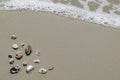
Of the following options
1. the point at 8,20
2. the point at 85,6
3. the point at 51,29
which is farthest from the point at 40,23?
the point at 85,6

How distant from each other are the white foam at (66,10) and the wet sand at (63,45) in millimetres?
204

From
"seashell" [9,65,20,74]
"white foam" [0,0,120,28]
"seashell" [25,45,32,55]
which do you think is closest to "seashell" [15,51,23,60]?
"seashell" [25,45,32,55]

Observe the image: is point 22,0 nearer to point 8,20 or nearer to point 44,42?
point 8,20

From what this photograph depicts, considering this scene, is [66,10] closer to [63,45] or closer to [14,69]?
[63,45]

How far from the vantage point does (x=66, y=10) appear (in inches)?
297

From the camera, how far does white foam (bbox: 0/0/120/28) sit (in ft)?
23.9

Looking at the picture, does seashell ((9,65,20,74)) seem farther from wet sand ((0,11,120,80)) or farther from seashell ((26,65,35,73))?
seashell ((26,65,35,73))

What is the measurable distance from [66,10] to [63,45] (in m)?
1.26

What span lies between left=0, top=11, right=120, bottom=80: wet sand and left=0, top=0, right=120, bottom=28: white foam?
0.67 ft

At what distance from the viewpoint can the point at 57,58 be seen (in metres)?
6.42

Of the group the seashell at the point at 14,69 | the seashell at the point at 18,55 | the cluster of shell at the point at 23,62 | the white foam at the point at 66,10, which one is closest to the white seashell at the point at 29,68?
the cluster of shell at the point at 23,62

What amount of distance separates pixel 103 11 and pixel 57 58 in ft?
6.47

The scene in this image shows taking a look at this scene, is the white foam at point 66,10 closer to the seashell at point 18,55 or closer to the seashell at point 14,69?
the seashell at point 18,55

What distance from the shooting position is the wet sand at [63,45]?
20.3 feet
